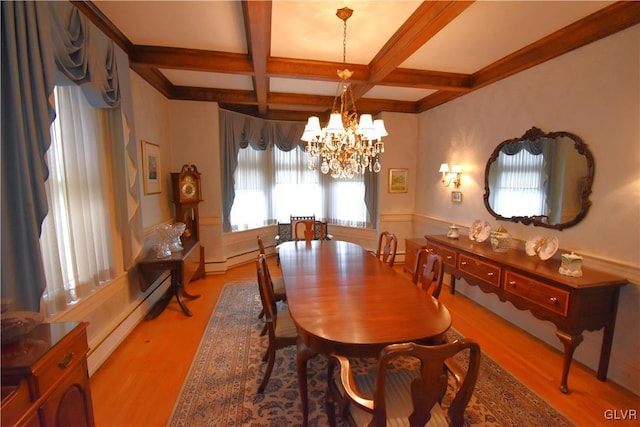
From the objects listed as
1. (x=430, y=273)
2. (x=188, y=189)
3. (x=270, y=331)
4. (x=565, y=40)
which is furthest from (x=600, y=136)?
(x=188, y=189)

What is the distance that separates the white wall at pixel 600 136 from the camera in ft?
6.59

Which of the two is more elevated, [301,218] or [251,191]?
[251,191]

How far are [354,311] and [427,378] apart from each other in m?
0.65

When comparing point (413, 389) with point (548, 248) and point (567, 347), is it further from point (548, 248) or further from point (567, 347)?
point (548, 248)

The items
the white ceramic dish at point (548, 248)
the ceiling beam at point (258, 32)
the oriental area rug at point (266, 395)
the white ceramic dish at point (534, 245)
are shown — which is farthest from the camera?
the white ceramic dish at point (534, 245)

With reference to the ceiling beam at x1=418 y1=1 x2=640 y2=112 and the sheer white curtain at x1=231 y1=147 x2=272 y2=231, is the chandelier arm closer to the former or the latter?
the ceiling beam at x1=418 y1=1 x2=640 y2=112

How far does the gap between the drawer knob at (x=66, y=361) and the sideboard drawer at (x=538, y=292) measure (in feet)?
9.55

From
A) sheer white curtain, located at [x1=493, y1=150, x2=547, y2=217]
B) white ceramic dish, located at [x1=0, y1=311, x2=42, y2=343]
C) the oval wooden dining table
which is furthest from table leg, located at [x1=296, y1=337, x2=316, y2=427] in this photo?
sheer white curtain, located at [x1=493, y1=150, x2=547, y2=217]

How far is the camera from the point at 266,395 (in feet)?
6.51

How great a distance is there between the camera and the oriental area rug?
1.79 meters

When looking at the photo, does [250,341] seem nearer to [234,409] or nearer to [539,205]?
[234,409]

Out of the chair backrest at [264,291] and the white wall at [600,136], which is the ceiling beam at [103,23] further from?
the white wall at [600,136]

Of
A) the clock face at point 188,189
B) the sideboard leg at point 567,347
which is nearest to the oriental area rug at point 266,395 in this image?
the sideboard leg at point 567,347

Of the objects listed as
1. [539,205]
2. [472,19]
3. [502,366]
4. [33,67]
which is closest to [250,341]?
[502,366]
